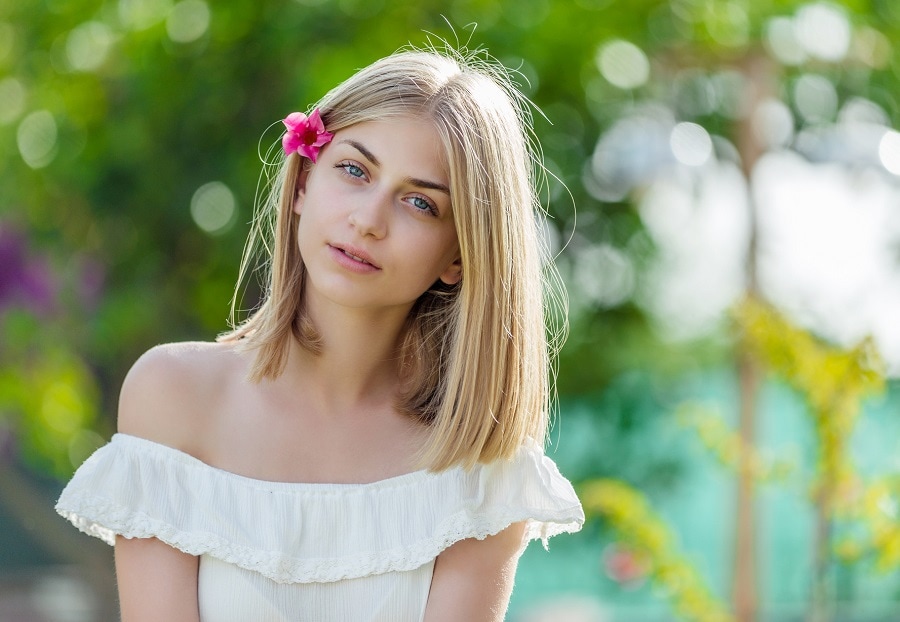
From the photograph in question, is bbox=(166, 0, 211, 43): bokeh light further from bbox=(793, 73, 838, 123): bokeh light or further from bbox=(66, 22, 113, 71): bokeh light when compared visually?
bbox=(793, 73, 838, 123): bokeh light

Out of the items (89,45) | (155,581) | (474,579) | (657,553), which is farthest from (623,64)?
(155,581)

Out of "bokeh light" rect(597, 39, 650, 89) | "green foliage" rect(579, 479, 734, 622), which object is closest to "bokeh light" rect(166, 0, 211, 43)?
"bokeh light" rect(597, 39, 650, 89)

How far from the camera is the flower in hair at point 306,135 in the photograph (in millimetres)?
1821

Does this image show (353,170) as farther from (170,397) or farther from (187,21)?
(187,21)

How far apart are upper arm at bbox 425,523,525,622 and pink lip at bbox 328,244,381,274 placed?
0.48 m

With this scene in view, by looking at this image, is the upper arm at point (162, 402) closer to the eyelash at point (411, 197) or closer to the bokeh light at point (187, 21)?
the eyelash at point (411, 197)

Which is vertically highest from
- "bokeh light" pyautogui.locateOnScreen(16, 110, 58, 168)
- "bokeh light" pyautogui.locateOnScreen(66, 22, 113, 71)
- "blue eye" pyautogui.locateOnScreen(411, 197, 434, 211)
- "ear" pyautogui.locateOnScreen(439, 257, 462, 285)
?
"bokeh light" pyautogui.locateOnScreen(66, 22, 113, 71)

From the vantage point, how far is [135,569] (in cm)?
176

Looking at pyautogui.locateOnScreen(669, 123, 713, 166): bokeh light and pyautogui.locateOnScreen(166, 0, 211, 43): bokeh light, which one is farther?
pyautogui.locateOnScreen(669, 123, 713, 166): bokeh light

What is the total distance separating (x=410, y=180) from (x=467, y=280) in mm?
181

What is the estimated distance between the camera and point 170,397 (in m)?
1.82

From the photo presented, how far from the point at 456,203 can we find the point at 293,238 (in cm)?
32

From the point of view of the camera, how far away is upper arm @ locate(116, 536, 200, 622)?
5.69 ft

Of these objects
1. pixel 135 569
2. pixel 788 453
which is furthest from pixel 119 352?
pixel 135 569
